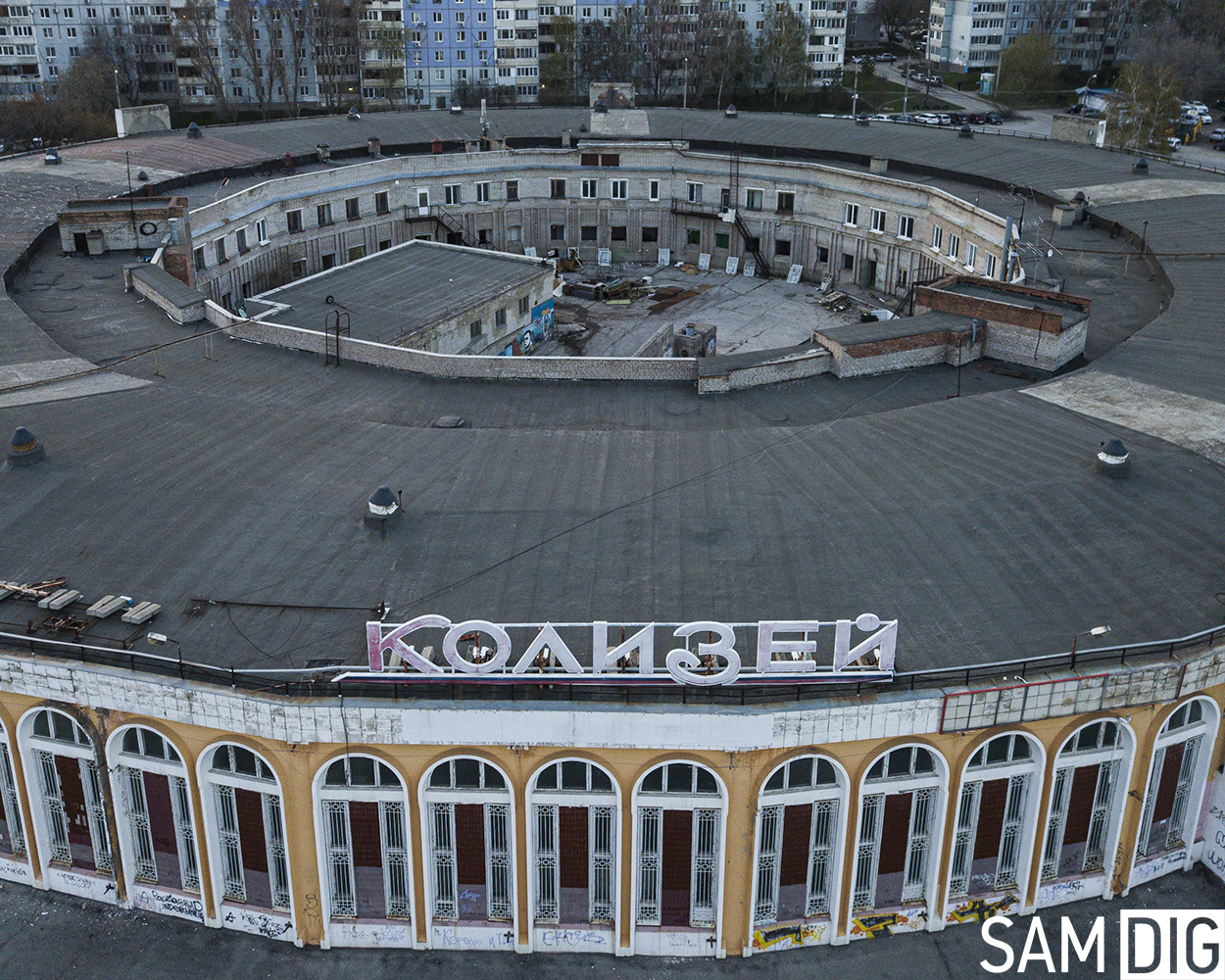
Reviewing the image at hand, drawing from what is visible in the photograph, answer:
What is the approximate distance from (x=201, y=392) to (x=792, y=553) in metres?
26.6

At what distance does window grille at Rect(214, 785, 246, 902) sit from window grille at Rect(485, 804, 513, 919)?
6.87 m

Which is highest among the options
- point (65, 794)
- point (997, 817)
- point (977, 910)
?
point (997, 817)

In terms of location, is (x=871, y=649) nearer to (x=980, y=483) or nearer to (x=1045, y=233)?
(x=980, y=483)

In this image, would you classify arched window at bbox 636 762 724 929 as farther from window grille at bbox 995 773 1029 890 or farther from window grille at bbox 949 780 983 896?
window grille at bbox 995 773 1029 890

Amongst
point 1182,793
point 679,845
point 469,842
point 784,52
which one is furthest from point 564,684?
point 784,52

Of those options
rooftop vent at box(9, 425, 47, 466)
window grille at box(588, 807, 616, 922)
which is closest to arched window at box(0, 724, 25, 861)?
rooftop vent at box(9, 425, 47, 466)

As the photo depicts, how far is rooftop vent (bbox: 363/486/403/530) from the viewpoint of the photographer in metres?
37.8

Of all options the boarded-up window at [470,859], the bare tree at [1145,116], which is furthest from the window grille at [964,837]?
the bare tree at [1145,116]

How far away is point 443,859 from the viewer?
1330 inches

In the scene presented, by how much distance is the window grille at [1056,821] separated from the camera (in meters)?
34.1

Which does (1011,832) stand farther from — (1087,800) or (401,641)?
(401,641)

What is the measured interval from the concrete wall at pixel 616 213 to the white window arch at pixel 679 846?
52.8 meters

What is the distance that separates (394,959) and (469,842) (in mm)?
4091

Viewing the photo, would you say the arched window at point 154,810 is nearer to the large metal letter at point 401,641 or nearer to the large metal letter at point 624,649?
the large metal letter at point 401,641
